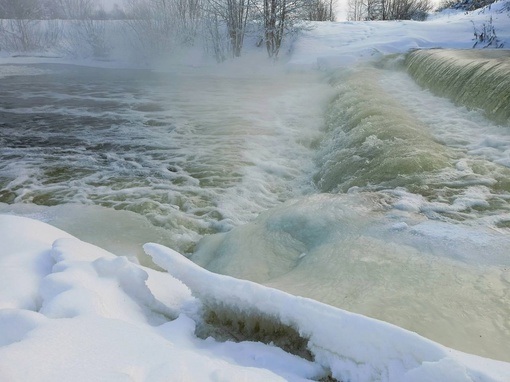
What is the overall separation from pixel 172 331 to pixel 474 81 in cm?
650

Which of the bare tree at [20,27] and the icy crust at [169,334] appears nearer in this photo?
the icy crust at [169,334]

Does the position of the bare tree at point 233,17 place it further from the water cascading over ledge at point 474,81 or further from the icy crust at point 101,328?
the icy crust at point 101,328

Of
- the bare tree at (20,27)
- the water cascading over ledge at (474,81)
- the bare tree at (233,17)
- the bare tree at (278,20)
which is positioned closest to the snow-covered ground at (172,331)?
the water cascading over ledge at (474,81)

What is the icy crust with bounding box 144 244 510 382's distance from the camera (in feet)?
3.83

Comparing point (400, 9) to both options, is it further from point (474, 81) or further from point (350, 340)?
point (350, 340)

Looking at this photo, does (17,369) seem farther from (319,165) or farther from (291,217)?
(319,165)

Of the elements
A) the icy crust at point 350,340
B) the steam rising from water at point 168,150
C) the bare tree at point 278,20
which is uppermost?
the bare tree at point 278,20

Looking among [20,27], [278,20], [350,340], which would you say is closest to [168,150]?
[350,340]

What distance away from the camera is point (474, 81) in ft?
21.2

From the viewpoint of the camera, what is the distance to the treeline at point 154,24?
53.6 ft

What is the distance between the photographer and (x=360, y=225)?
9.34ft

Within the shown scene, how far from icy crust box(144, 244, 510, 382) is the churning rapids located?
0.54 m

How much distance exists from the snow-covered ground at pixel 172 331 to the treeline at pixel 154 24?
15.6 metres

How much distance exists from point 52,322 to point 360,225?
2053mm
